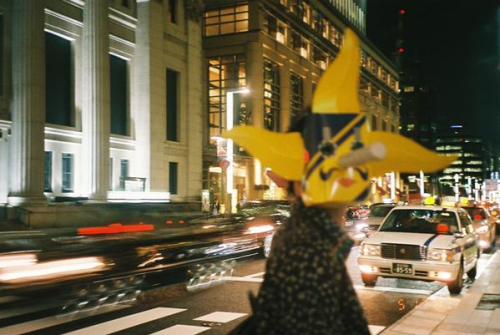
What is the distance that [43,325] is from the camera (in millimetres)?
8922

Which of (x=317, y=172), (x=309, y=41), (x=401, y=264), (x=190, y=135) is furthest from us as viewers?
(x=309, y=41)

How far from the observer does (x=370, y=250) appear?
12.4 metres

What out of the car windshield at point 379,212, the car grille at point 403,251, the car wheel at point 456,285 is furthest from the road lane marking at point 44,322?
the car windshield at point 379,212

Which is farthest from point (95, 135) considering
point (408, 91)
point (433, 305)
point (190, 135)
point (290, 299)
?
point (408, 91)

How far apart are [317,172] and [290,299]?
1.90 feet

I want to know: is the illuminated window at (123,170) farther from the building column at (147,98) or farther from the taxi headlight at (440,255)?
the taxi headlight at (440,255)

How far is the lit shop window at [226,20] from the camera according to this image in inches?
2063

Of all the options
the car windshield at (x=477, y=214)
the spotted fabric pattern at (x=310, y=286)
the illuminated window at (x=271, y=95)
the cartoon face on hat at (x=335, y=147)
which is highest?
the illuminated window at (x=271, y=95)

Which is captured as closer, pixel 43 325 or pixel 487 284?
pixel 43 325

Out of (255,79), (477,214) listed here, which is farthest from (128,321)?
(255,79)

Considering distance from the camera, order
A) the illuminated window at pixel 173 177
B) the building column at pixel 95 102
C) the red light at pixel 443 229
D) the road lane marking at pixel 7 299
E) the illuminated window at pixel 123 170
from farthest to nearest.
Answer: the illuminated window at pixel 173 177 < the illuminated window at pixel 123 170 < the building column at pixel 95 102 < the red light at pixel 443 229 < the road lane marking at pixel 7 299

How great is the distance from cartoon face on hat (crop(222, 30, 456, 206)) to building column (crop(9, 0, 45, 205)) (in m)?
25.3

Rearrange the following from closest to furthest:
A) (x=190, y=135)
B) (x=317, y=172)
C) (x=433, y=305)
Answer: (x=317, y=172) < (x=433, y=305) < (x=190, y=135)

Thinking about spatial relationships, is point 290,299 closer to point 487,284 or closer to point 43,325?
point 43,325
